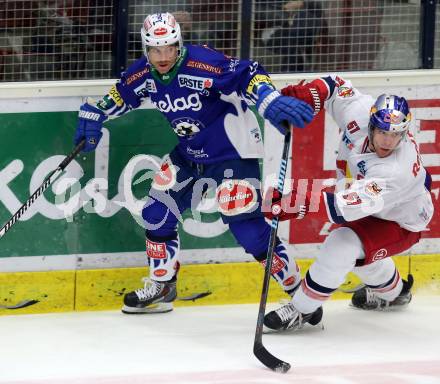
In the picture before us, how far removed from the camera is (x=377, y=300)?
5586 millimetres

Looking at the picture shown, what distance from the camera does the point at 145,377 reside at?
4523 millimetres

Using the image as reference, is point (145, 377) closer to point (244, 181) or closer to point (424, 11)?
point (244, 181)

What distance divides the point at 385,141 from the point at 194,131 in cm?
87

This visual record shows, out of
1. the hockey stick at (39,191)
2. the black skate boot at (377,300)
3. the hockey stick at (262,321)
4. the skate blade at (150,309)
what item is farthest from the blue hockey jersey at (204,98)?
the black skate boot at (377,300)

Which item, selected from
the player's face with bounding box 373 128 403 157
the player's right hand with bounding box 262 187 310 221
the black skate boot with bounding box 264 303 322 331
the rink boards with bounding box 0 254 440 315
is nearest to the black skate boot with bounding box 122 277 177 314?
the rink boards with bounding box 0 254 440 315

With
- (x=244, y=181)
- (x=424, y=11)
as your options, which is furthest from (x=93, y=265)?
(x=424, y=11)

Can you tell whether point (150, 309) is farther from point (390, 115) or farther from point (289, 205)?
point (390, 115)

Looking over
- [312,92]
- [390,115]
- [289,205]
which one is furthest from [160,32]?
[390,115]

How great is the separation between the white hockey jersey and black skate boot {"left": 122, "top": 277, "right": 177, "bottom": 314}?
36.7 inches

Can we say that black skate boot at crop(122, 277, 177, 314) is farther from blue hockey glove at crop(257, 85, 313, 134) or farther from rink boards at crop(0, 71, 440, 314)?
blue hockey glove at crop(257, 85, 313, 134)

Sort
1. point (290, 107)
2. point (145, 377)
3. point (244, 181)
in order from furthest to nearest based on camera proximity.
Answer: point (244, 181)
point (290, 107)
point (145, 377)

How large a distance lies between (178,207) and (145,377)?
1.06 m

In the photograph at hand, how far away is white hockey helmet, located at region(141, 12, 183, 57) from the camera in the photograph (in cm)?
502

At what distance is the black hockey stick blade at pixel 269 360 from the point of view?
15.1ft
